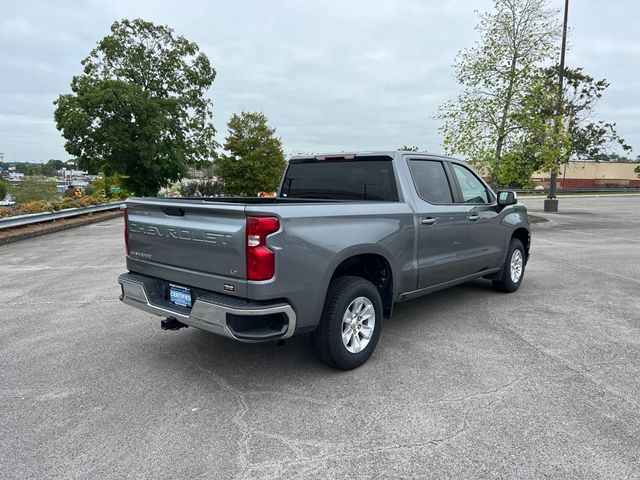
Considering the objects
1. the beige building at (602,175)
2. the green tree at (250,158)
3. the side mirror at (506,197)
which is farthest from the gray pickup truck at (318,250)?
the beige building at (602,175)

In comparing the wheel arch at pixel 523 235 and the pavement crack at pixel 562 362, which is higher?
the wheel arch at pixel 523 235

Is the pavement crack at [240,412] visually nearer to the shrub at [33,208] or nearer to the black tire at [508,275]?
the black tire at [508,275]

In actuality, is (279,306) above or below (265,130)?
below

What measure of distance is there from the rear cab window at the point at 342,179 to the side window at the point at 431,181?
34cm

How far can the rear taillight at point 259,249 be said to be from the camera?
10.2 ft

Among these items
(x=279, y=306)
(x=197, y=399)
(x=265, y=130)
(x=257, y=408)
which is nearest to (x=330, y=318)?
(x=279, y=306)

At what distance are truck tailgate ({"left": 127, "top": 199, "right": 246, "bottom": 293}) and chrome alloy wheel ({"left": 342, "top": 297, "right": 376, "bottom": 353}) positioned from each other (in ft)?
3.57

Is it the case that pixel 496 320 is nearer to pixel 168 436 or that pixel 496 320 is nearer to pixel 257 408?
pixel 257 408

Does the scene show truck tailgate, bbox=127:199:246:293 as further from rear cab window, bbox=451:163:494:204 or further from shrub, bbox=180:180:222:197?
shrub, bbox=180:180:222:197

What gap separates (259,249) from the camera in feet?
10.3

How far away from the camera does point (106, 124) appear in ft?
103

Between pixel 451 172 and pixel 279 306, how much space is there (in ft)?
9.91

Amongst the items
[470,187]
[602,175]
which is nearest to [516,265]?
[470,187]

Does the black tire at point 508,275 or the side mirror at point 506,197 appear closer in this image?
the side mirror at point 506,197
